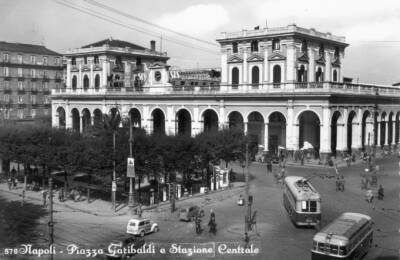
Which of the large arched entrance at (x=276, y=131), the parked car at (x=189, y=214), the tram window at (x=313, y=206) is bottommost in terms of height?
the parked car at (x=189, y=214)

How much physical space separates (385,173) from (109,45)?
53.2 meters

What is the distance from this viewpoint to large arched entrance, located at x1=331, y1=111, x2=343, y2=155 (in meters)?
63.1

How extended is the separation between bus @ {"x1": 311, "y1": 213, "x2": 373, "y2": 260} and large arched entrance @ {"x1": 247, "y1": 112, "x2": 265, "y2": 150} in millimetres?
42896

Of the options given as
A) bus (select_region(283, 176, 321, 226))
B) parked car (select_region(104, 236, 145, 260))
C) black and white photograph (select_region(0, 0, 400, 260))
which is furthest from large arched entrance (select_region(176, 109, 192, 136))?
parked car (select_region(104, 236, 145, 260))

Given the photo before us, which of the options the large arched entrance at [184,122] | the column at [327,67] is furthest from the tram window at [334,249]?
the large arched entrance at [184,122]

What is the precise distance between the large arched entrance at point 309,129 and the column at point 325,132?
13.9ft

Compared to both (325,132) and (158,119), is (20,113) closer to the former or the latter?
(158,119)

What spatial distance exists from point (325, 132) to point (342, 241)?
1515 inches

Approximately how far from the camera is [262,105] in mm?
65375

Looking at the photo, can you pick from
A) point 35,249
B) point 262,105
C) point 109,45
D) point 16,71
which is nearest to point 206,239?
point 35,249

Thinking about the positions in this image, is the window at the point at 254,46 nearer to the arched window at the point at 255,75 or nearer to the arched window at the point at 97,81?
the arched window at the point at 255,75

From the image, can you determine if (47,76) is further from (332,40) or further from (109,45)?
(332,40)

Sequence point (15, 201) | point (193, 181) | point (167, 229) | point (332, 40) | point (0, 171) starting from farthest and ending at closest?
point (332, 40) → point (0, 171) → point (193, 181) → point (15, 201) → point (167, 229)

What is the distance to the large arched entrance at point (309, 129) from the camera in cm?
6519
